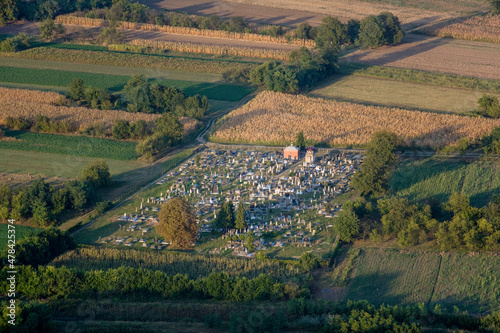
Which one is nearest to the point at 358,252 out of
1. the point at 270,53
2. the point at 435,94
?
the point at 435,94

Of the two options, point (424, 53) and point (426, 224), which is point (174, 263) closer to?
point (426, 224)

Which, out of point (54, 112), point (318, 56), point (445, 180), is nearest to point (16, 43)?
point (54, 112)

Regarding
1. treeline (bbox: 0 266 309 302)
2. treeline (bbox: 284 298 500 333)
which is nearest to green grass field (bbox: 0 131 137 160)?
treeline (bbox: 0 266 309 302)

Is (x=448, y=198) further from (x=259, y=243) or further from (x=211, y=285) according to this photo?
(x=211, y=285)

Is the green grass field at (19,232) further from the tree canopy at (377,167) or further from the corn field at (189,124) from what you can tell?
the tree canopy at (377,167)

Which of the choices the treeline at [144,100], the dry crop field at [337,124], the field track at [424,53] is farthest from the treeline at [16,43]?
the dry crop field at [337,124]

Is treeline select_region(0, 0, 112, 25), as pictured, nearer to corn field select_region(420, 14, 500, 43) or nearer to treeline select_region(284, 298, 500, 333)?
corn field select_region(420, 14, 500, 43)
